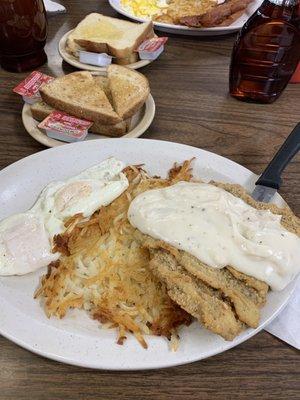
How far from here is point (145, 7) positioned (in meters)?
3.10

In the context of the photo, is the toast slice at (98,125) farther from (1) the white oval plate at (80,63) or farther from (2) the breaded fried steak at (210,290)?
(2) the breaded fried steak at (210,290)

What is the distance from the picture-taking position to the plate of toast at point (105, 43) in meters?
2.54

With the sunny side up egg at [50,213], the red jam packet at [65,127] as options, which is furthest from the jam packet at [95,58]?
the sunny side up egg at [50,213]

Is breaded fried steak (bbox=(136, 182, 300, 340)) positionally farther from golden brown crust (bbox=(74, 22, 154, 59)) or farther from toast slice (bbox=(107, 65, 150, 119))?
golden brown crust (bbox=(74, 22, 154, 59))

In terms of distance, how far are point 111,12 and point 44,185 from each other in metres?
2.11

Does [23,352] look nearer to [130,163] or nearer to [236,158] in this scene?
[130,163]

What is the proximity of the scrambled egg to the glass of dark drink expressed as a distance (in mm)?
864

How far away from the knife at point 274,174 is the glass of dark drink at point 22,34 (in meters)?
1.63

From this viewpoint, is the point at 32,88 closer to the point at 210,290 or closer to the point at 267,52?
the point at 267,52

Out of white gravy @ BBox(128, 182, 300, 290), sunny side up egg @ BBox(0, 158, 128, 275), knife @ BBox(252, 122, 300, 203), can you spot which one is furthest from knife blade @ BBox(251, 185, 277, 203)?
sunny side up egg @ BBox(0, 158, 128, 275)

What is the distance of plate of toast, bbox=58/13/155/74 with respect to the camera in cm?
254

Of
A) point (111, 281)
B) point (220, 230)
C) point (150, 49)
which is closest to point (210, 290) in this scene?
point (220, 230)

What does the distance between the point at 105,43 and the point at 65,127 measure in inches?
35.3

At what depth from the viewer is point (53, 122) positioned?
6.57ft
